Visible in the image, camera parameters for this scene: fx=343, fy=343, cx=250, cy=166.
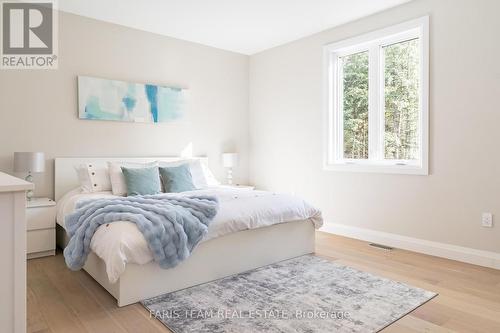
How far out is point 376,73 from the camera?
4.04 m

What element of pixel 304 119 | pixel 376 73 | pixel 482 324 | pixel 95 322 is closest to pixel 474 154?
pixel 376 73

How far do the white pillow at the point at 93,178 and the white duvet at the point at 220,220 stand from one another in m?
0.12

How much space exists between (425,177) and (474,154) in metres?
0.50

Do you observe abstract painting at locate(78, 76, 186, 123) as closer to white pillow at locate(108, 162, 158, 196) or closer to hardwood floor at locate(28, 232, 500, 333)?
white pillow at locate(108, 162, 158, 196)

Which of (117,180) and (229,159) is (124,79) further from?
(229,159)

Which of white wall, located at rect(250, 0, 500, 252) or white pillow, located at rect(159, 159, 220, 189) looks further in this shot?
white pillow, located at rect(159, 159, 220, 189)

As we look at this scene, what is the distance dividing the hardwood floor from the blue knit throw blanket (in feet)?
0.98

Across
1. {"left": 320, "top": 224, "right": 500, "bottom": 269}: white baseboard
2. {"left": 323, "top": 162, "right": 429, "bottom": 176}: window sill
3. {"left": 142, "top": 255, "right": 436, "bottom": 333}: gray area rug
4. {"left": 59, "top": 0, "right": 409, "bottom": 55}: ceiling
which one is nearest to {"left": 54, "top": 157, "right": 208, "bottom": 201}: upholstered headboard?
{"left": 59, "top": 0, "right": 409, "bottom": 55}: ceiling

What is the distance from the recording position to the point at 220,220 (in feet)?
9.00

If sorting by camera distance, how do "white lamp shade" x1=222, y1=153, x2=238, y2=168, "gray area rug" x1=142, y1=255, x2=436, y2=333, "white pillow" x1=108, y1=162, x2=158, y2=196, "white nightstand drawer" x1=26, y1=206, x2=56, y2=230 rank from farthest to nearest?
"white lamp shade" x1=222, y1=153, x2=238, y2=168
"white pillow" x1=108, y1=162, x2=158, y2=196
"white nightstand drawer" x1=26, y1=206, x2=56, y2=230
"gray area rug" x1=142, y1=255, x2=436, y2=333

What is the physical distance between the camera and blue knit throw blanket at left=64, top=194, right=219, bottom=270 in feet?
7.73

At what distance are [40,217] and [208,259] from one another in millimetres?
1869

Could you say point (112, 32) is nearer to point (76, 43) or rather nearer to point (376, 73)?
point (76, 43)

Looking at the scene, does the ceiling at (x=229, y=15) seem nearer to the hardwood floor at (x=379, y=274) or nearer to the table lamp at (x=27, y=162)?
the table lamp at (x=27, y=162)
